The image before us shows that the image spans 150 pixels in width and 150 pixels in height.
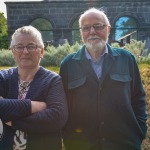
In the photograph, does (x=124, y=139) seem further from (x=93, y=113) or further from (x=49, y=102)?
(x=49, y=102)

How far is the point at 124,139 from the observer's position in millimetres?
3479

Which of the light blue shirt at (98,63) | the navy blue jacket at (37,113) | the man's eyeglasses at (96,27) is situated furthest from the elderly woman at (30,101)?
the man's eyeglasses at (96,27)

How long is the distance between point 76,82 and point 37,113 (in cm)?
59

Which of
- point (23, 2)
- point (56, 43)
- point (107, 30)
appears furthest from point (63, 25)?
point (107, 30)

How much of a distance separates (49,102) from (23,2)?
17.3m

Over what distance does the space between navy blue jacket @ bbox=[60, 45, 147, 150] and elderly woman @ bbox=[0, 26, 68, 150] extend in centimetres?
26

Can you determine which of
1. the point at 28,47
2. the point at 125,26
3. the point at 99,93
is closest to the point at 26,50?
the point at 28,47

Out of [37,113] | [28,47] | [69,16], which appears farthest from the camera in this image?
[69,16]

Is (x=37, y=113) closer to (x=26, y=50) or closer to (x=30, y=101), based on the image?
(x=30, y=101)

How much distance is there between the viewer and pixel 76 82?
347 cm

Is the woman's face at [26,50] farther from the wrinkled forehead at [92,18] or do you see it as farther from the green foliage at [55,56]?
the green foliage at [55,56]

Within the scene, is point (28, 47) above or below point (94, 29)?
below

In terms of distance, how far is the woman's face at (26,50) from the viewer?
318cm

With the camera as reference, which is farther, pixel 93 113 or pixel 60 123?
pixel 93 113
